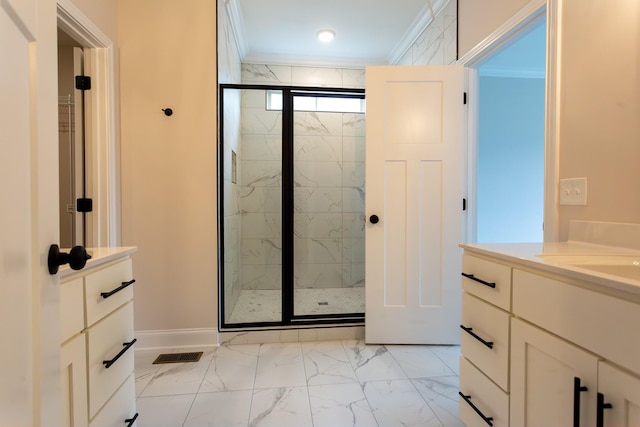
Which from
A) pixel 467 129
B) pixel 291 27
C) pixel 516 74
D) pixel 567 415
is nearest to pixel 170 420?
pixel 567 415

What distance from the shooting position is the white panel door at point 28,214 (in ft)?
1.72

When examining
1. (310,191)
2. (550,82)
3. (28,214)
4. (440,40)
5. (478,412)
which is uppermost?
(440,40)

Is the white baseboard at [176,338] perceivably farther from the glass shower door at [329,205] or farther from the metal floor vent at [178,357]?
the glass shower door at [329,205]

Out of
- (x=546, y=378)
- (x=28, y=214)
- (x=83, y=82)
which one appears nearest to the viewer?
(x=28, y=214)

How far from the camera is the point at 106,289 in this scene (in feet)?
3.38

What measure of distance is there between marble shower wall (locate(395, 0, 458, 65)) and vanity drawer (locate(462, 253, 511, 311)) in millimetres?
1755

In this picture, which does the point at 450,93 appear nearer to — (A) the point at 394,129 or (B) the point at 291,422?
(A) the point at 394,129

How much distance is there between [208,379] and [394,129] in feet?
6.61

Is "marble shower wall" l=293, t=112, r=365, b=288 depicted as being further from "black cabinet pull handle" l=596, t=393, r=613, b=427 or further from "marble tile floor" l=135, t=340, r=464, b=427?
"black cabinet pull handle" l=596, t=393, r=613, b=427

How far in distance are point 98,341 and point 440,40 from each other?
2879 millimetres

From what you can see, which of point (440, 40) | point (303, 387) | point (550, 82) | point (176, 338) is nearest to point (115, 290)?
point (303, 387)

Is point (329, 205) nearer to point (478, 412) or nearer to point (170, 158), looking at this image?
point (170, 158)

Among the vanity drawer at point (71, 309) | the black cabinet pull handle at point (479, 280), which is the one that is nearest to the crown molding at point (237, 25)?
the vanity drawer at point (71, 309)

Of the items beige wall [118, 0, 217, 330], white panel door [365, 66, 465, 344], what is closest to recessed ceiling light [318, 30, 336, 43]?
white panel door [365, 66, 465, 344]
